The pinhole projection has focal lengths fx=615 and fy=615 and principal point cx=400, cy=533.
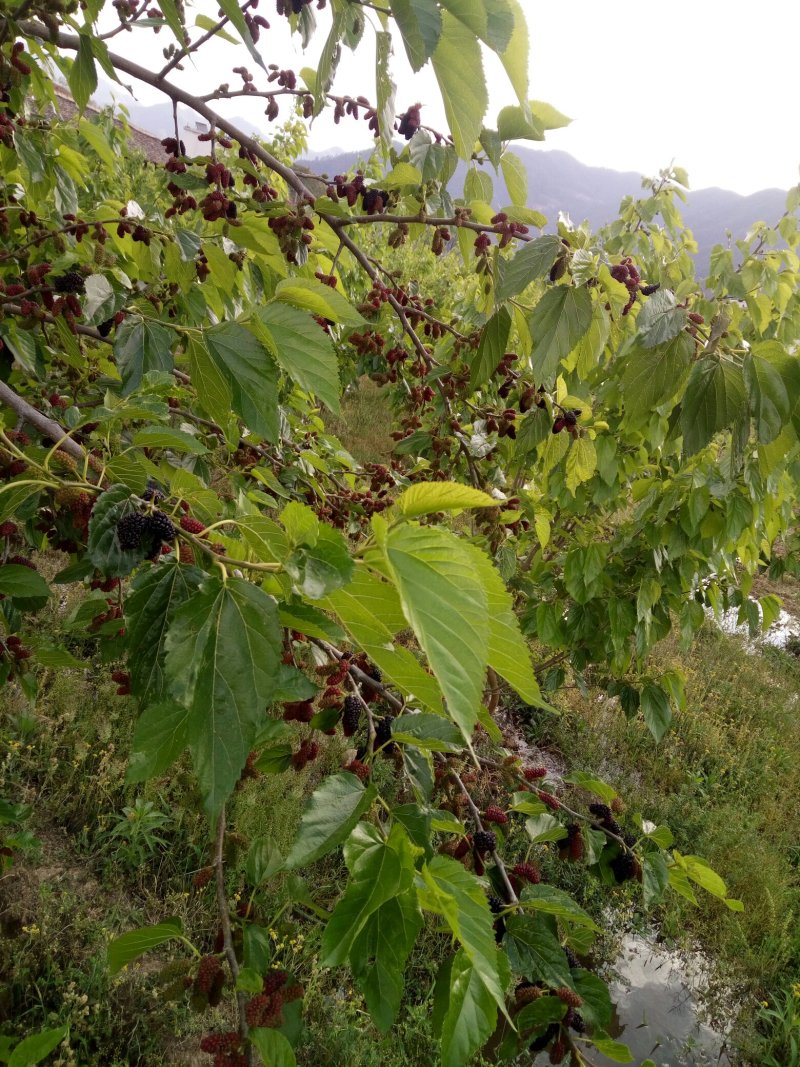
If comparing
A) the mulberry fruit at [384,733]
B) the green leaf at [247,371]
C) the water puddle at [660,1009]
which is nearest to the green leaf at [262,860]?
the mulberry fruit at [384,733]

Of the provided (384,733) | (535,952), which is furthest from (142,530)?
(535,952)

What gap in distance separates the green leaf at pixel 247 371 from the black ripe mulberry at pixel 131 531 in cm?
20

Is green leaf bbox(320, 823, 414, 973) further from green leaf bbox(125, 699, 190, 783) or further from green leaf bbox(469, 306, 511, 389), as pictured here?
green leaf bbox(469, 306, 511, 389)

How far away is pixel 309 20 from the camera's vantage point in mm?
977

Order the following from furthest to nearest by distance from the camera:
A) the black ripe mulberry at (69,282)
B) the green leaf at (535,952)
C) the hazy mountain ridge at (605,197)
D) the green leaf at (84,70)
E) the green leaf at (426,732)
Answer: the hazy mountain ridge at (605,197), the black ripe mulberry at (69,282), the green leaf at (84,70), the green leaf at (535,952), the green leaf at (426,732)

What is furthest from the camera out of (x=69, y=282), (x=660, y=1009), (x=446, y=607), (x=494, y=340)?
(x=660, y=1009)

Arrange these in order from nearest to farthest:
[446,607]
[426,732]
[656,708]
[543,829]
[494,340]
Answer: [446,607]
[426,732]
[543,829]
[494,340]
[656,708]

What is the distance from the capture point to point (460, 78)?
47 centimetres

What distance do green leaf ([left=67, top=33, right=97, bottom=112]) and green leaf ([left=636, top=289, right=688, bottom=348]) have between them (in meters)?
0.88

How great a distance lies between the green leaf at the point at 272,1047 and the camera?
0.62 meters

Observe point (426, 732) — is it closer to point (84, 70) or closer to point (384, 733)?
point (384, 733)

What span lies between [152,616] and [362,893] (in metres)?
0.28

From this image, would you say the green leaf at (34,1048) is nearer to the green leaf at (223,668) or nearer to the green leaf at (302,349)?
the green leaf at (223,668)

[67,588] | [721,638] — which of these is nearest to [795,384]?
[67,588]
